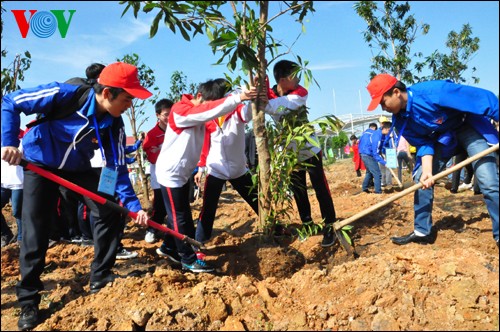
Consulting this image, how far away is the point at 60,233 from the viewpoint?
5.30m

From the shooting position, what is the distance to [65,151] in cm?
295

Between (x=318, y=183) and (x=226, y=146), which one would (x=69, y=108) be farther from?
(x=318, y=183)

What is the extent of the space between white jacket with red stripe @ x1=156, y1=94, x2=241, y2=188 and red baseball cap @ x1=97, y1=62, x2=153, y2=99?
518mm

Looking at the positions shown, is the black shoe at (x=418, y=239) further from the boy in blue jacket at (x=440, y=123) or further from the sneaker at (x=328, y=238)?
the sneaker at (x=328, y=238)

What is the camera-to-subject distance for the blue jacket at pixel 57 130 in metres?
2.69

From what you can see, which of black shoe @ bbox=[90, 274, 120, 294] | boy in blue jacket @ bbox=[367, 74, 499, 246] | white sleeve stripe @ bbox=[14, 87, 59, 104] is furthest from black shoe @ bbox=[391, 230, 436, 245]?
white sleeve stripe @ bbox=[14, 87, 59, 104]

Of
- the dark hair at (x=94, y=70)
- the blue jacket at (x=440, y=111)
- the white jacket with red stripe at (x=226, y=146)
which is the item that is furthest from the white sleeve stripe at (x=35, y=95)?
the blue jacket at (x=440, y=111)

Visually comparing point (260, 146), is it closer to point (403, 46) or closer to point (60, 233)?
point (60, 233)

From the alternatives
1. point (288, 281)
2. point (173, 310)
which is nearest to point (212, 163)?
point (288, 281)

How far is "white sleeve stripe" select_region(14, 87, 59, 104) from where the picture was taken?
106 inches

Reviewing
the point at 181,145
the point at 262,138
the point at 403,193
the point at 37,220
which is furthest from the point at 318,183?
the point at 37,220

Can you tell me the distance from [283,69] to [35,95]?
6.78 feet

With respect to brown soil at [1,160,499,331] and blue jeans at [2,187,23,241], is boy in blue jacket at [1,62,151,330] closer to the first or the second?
brown soil at [1,160,499,331]

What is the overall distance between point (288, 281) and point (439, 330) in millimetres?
1064
